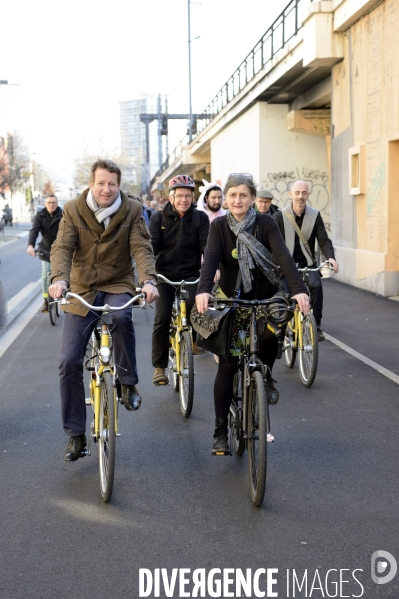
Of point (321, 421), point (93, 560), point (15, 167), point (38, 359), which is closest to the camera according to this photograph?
point (93, 560)

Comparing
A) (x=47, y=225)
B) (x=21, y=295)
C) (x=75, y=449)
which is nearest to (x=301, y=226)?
(x=75, y=449)

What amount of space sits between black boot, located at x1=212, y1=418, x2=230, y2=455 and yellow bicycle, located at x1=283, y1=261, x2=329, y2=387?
245cm

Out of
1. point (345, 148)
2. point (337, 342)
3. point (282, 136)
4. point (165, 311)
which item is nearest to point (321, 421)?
point (165, 311)

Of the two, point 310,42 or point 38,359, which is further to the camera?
point 310,42

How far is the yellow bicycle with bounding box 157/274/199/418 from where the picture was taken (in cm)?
705

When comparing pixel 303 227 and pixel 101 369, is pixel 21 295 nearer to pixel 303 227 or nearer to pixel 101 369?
pixel 303 227

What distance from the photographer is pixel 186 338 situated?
7.31 meters

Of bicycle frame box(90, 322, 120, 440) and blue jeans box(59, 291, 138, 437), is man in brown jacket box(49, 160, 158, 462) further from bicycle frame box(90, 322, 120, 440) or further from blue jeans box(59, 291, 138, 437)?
bicycle frame box(90, 322, 120, 440)

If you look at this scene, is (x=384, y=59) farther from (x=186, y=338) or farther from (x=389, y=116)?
(x=186, y=338)

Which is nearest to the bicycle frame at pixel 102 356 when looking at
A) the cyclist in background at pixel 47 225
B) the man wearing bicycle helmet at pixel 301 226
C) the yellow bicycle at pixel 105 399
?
the yellow bicycle at pixel 105 399

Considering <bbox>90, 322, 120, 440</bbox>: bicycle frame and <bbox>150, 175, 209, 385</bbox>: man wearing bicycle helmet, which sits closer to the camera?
<bbox>90, 322, 120, 440</bbox>: bicycle frame

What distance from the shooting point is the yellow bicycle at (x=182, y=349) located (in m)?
7.05

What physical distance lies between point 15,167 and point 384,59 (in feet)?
219

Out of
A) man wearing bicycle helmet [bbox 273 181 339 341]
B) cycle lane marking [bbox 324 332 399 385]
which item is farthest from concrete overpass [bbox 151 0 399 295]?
man wearing bicycle helmet [bbox 273 181 339 341]
